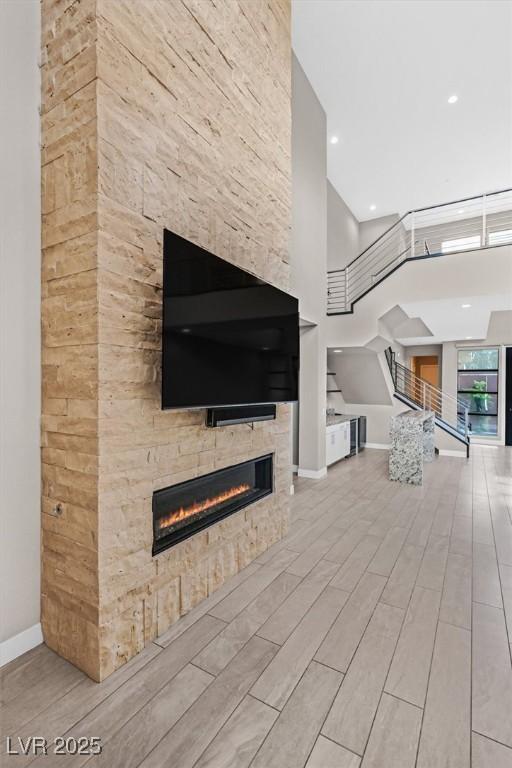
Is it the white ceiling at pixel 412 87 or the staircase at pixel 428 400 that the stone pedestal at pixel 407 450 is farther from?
the white ceiling at pixel 412 87

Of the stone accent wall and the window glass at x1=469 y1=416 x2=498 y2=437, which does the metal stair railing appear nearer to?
the window glass at x1=469 y1=416 x2=498 y2=437

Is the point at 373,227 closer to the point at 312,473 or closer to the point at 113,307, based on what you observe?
the point at 312,473

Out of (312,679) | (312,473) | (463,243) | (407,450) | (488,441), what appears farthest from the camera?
(463,243)

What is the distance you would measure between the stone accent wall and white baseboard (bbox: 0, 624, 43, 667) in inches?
2.4

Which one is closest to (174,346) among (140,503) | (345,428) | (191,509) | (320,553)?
(140,503)

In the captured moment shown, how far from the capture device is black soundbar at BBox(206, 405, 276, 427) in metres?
2.18

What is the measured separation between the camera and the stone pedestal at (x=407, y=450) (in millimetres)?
4852

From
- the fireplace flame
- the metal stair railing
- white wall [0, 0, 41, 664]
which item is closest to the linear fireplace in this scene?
the fireplace flame

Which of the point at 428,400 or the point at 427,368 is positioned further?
the point at 427,368

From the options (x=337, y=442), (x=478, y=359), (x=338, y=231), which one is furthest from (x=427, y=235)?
(x=337, y=442)

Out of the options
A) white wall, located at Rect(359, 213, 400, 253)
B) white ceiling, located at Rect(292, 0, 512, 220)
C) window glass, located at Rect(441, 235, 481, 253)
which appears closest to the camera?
white ceiling, located at Rect(292, 0, 512, 220)

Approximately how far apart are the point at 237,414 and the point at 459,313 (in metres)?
5.64

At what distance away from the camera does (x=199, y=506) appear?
2311mm

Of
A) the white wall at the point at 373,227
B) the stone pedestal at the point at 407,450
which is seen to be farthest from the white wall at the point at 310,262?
the white wall at the point at 373,227
